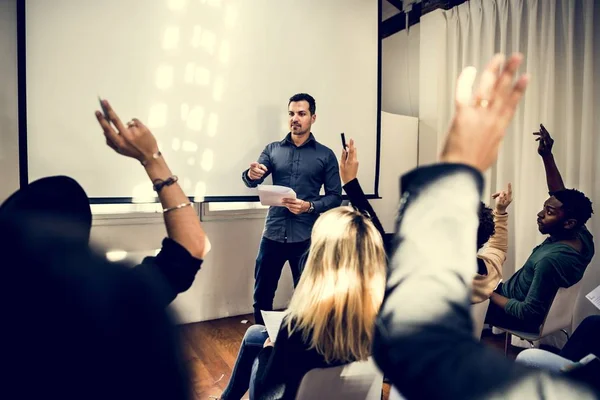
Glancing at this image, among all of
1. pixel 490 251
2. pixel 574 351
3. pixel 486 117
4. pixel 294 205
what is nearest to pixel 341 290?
pixel 486 117

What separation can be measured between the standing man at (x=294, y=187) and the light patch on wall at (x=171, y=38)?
0.82 m

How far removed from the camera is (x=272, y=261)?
269 cm

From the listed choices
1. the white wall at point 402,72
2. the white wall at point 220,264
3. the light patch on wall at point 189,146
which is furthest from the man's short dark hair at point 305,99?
the white wall at point 402,72

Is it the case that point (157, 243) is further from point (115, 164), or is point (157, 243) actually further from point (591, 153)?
point (591, 153)

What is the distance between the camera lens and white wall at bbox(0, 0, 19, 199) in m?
2.29

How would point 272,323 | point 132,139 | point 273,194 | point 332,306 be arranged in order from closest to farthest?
point 132,139
point 332,306
point 272,323
point 273,194

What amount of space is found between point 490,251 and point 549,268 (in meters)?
0.29

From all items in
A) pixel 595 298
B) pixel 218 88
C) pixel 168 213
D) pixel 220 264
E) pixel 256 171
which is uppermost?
pixel 218 88

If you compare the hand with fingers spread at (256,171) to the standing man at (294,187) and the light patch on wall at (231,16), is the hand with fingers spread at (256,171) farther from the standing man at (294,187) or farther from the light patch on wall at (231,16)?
the light patch on wall at (231,16)

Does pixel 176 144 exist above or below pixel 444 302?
above

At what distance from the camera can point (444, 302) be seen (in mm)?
382

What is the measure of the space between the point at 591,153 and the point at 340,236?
245 centimetres

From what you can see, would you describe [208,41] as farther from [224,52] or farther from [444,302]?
[444,302]

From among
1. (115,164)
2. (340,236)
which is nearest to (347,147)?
(340,236)
